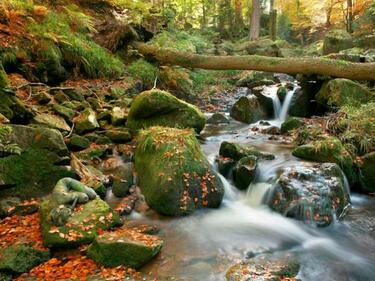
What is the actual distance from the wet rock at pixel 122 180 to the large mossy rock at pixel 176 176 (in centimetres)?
20

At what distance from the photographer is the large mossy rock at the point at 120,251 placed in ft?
14.1

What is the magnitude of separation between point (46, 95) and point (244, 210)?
16.4ft

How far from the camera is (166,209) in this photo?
226 inches

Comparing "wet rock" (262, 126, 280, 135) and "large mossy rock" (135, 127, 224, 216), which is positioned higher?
"wet rock" (262, 126, 280, 135)

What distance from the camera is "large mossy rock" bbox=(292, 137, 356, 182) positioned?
22.4 feet

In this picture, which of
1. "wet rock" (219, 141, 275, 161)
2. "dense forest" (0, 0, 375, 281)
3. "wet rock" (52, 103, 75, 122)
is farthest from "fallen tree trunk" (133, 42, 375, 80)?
"wet rock" (52, 103, 75, 122)

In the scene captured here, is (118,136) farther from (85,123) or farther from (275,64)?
(275,64)

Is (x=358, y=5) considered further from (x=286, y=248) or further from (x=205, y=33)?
(x=286, y=248)

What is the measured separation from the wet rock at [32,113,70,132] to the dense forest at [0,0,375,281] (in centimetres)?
3

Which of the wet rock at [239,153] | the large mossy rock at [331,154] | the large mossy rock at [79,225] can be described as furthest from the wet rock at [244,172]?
the large mossy rock at [79,225]

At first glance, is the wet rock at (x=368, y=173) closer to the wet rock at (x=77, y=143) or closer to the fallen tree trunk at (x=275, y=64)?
the fallen tree trunk at (x=275, y=64)

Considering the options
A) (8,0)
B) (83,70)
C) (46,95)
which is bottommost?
(46,95)

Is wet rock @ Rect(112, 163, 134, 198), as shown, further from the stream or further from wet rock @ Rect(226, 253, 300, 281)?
wet rock @ Rect(226, 253, 300, 281)

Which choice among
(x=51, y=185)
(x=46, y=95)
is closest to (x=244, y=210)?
(x=51, y=185)
